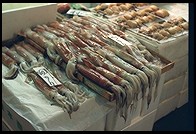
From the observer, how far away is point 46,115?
1256 millimetres

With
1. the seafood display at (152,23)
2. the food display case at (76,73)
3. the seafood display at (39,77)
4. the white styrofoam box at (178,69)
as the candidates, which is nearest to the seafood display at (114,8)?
the seafood display at (152,23)

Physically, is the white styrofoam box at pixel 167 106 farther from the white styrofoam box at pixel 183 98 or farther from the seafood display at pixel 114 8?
the seafood display at pixel 114 8

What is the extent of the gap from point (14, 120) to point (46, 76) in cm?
31

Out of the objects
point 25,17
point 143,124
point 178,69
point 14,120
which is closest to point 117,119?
point 143,124

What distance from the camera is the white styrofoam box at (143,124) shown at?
6.11 feet

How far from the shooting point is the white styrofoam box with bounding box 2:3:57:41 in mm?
1747

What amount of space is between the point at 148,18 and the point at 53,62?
35.5 inches

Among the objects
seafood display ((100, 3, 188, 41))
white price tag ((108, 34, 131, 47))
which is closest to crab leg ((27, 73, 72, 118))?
white price tag ((108, 34, 131, 47))

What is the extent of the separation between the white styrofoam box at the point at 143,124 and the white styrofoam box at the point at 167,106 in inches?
9.4

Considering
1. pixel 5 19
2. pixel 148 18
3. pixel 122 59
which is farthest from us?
pixel 148 18

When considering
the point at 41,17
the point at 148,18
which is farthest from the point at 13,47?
the point at 148,18

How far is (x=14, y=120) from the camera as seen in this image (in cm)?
150

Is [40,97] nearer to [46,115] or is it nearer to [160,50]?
[46,115]

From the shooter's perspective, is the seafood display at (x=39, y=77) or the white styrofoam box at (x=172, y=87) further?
the white styrofoam box at (x=172, y=87)
